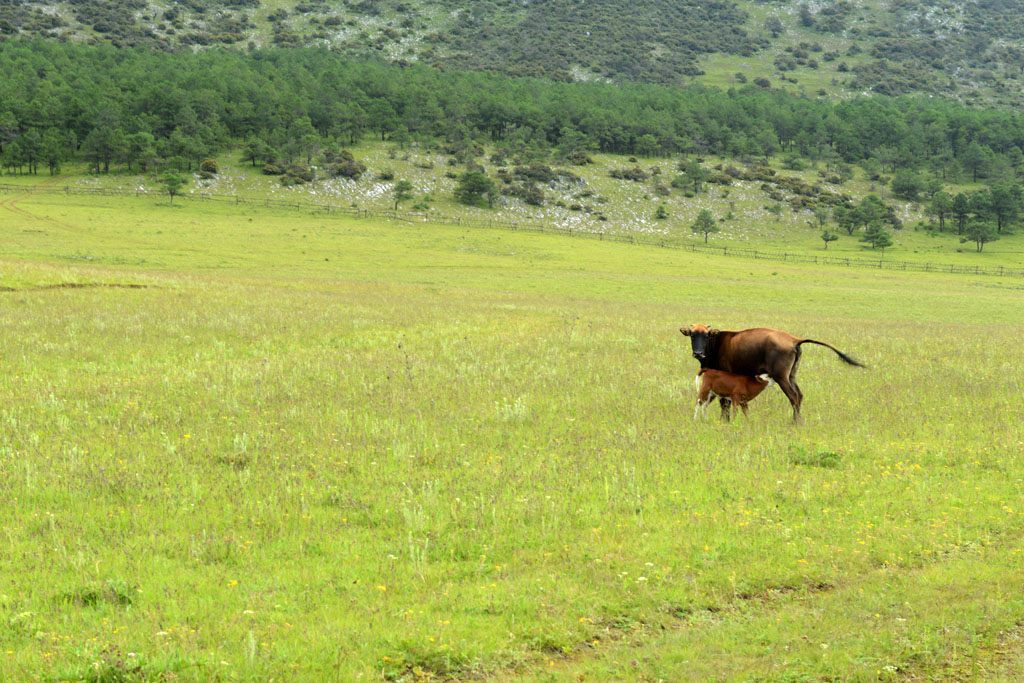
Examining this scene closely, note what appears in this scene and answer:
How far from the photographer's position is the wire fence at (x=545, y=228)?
96256mm

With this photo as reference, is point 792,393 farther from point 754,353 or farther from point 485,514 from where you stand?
point 485,514

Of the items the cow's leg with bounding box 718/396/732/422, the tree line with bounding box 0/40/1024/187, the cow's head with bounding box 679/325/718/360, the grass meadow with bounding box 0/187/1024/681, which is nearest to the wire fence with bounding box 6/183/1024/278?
the tree line with bounding box 0/40/1024/187

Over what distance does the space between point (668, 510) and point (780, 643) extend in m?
3.17

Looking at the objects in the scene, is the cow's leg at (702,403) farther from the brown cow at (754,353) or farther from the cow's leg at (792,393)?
the cow's leg at (792,393)

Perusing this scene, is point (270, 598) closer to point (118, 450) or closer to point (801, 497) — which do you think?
point (118, 450)

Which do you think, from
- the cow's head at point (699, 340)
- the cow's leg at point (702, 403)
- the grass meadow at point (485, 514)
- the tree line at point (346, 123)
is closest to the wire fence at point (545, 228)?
the tree line at point (346, 123)

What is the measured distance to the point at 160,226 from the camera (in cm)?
7706

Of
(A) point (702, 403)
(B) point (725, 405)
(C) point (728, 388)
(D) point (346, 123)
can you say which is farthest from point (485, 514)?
(D) point (346, 123)

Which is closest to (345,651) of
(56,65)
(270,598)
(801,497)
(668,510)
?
(270,598)

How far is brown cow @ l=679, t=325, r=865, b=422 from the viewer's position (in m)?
14.6

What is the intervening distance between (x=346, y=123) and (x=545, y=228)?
209ft

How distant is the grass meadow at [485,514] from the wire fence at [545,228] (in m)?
81.5

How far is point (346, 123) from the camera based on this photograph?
509 ft

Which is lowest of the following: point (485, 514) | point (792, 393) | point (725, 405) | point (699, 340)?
point (485, 514)
